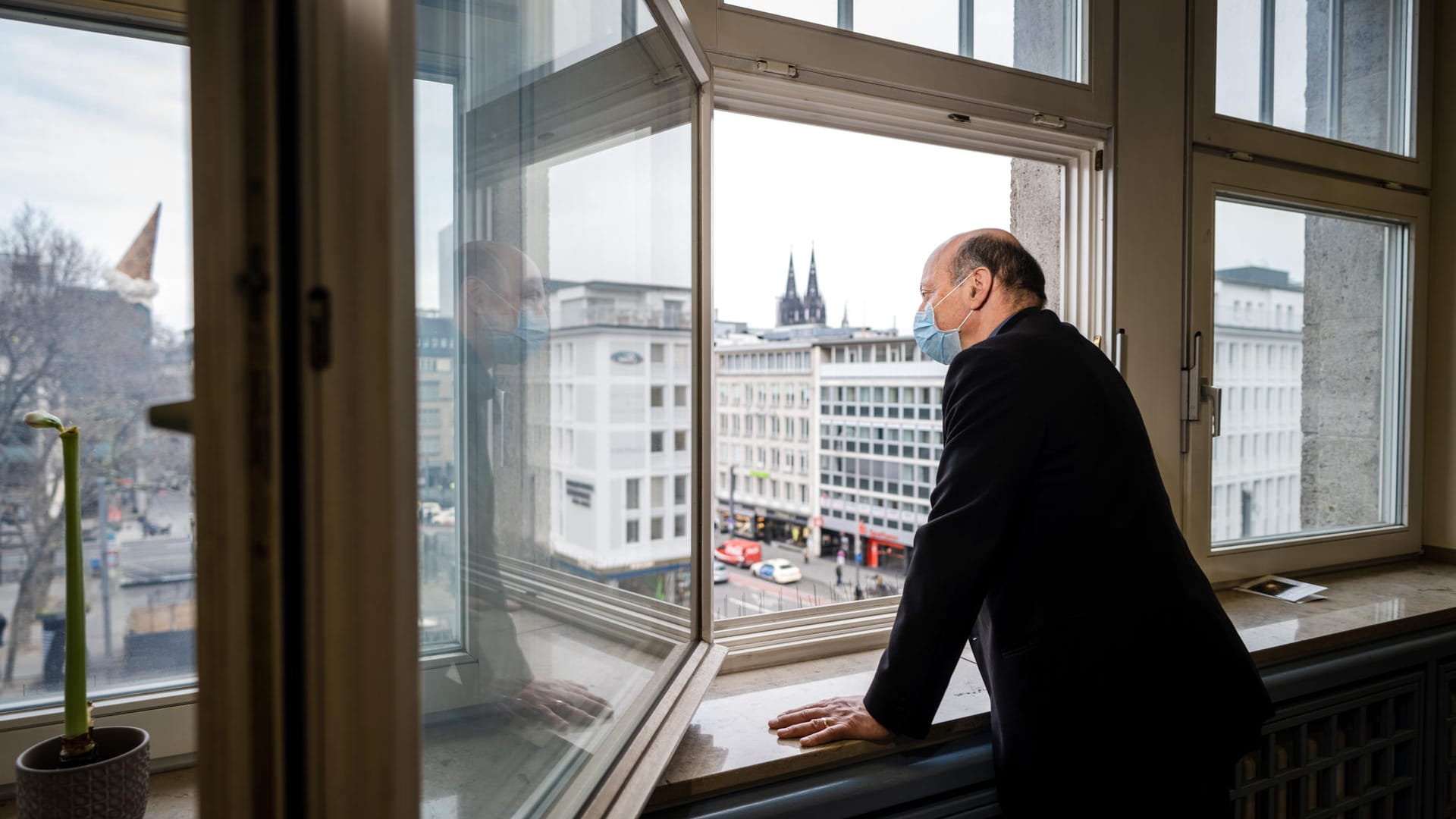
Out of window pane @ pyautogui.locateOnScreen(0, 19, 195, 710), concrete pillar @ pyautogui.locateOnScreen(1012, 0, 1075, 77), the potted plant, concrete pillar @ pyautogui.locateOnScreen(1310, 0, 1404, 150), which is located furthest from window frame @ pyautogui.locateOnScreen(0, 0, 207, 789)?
concrete pillar @ pyautogui.locateOnScreen(1310, 0, 1404, 150)

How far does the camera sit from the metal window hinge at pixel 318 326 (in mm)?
376

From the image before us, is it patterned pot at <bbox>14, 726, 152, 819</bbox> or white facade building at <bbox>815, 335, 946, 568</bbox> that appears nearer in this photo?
patterned pot at <bbox>14, 726, 152, 819</bbox>

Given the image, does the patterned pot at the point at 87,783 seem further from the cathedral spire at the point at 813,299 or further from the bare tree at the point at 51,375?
the cathedral spire at the point at 813,299

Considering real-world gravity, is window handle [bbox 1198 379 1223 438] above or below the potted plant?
above

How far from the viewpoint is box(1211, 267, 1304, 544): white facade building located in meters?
1.88

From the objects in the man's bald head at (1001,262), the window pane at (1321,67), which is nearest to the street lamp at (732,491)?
the man's bald head at (1001,262)

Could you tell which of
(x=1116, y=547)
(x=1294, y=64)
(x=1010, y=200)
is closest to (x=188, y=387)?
(x=1116, y=547)

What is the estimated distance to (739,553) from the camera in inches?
60.1

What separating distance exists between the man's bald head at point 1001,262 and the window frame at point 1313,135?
0.88 meters

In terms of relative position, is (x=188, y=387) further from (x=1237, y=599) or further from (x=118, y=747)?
(x=1237, y=599)

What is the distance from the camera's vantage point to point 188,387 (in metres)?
0.93

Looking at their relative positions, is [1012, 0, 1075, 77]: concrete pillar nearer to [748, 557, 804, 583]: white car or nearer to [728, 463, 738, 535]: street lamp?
[728, 463, 738, 535]: street lamp

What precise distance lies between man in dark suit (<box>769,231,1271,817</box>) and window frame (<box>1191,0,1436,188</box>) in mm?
1145

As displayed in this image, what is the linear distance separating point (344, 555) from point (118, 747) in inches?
25.8
